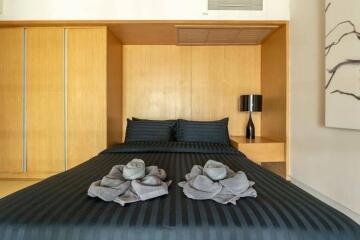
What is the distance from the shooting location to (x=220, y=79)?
3.77 meters

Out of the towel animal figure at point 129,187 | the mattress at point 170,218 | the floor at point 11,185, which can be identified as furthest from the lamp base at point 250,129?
the floor at point 11,185

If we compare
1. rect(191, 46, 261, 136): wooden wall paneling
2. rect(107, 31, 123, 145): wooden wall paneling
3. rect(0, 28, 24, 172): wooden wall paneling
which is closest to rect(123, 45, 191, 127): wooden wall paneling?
rect(191, 46, 261, 136): wooden wall paneling

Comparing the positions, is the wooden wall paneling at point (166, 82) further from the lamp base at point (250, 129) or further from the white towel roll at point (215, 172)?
the white towel roll at point (215, 172)

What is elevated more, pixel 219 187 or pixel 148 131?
pixel 148 131

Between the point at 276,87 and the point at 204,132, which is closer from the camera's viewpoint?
the point at 204,132

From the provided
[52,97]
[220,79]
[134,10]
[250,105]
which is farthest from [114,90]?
[250,105]

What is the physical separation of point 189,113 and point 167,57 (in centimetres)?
80

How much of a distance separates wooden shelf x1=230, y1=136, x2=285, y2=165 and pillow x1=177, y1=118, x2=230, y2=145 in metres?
0.19

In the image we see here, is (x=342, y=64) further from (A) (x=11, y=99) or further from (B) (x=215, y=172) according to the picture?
(A) (x=11, y=99)

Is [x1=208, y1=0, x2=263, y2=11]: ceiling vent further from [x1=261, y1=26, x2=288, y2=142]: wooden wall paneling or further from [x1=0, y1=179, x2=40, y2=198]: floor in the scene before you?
[x1=0, y1=179, x2=40, y2=198]: floor

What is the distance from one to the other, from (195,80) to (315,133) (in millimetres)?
1726

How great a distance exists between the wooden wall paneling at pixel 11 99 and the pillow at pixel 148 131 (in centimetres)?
128

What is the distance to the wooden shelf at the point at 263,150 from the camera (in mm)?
3012

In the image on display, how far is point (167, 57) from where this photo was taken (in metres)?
A: 3.76
